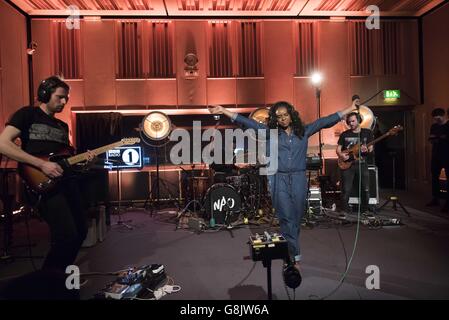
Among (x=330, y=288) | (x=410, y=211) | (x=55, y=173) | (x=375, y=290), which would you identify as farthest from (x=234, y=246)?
(x=410, y=211)

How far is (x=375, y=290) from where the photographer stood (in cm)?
323

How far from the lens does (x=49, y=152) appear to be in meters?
2.91

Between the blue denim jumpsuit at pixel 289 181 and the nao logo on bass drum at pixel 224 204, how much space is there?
8.62 ft

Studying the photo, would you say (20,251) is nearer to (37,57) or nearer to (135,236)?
(135,236)

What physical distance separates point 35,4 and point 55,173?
7844 mm

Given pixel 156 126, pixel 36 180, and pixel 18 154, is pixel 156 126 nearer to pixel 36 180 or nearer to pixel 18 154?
pixel 36 180

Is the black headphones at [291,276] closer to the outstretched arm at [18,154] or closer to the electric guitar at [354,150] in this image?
the outstretched arm at [18,154]

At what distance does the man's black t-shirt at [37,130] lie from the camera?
2729 millimetres

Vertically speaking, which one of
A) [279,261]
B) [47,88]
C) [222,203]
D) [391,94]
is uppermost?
[391,94]

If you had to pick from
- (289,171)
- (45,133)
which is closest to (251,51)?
(289,171)

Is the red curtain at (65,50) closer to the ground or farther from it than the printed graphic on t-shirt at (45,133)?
farther from it

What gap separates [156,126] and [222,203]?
2.63 meters
